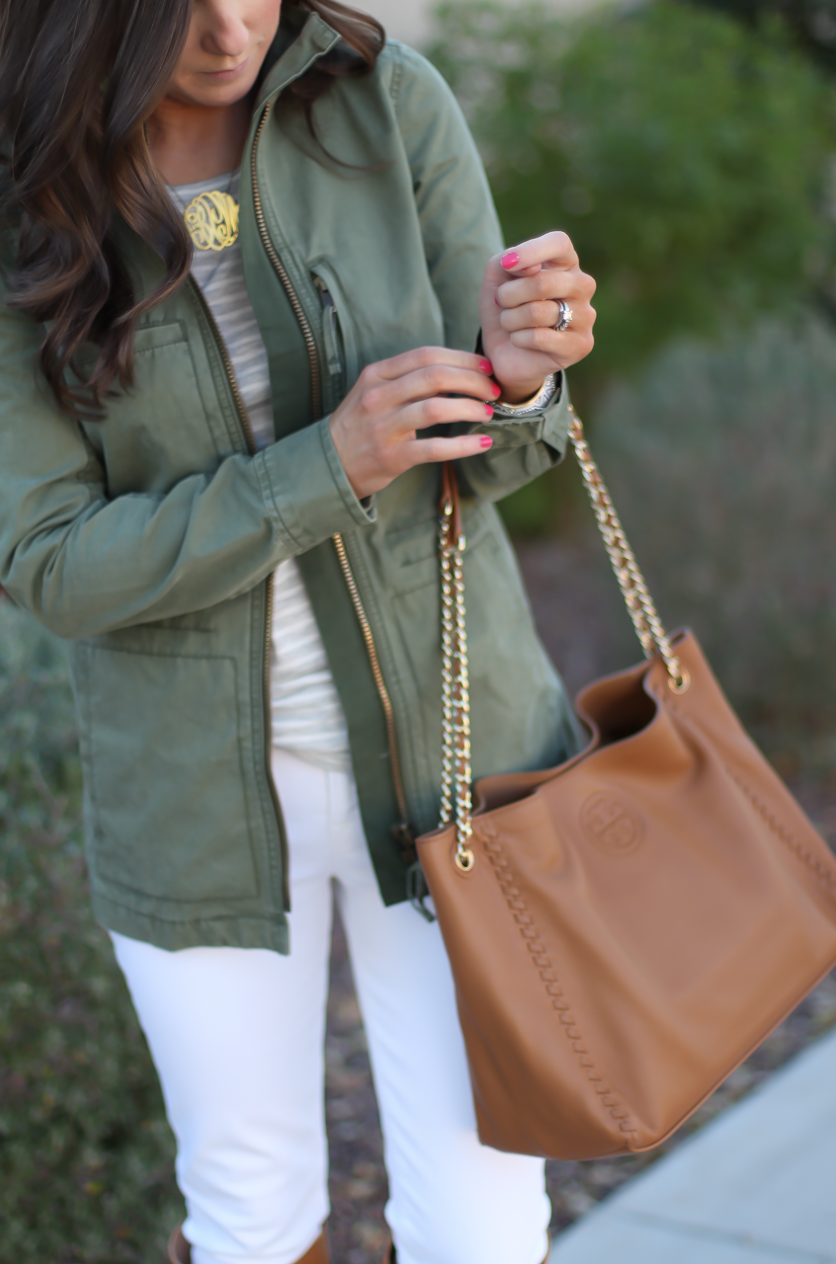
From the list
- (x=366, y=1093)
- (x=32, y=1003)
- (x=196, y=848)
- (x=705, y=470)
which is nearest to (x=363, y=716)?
(x=196, y=848)

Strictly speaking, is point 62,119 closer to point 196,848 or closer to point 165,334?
point 165,334

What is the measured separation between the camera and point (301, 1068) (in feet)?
5.25

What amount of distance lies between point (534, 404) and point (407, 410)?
17cm

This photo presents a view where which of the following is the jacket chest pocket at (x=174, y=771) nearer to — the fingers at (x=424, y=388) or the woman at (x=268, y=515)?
the woman at (x=268, y=515)

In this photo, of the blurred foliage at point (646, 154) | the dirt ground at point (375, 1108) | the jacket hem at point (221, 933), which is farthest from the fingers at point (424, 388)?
the blurred foliage at point (646, 154)

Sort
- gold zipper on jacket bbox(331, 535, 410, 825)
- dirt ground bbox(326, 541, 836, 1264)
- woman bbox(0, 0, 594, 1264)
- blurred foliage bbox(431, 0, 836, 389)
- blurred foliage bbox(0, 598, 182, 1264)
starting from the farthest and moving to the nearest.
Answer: blurred foliage bbox(431, 0, 836, 389), dirt ground bbox(326, 541, 836, 1264), blurred foliage bbox(0, 598, 182, 1264), gold zipper on jacket bbox(331, 535, 410, 825), woman bbox(0, 0, 594, 1264)

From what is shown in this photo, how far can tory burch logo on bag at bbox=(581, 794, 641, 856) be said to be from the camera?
1474 millimetres

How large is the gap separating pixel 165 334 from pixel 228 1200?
116cm

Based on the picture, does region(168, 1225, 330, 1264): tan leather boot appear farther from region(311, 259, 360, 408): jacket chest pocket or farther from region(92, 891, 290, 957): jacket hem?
region(311, 259, 360, 408): jacket chest pocket

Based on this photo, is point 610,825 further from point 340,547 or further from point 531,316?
point 531,316

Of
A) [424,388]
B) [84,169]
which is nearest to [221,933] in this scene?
[424,388]

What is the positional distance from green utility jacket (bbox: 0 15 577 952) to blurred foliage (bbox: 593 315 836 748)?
2.82 m

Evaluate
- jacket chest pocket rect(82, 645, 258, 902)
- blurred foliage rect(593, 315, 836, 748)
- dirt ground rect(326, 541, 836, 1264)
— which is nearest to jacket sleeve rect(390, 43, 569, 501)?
jacket chest pocket rect(82, 645, 258, 902)

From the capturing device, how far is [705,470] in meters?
4.28
